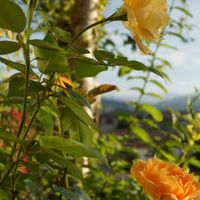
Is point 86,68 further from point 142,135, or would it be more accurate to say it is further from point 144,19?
point 142,135

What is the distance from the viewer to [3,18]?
21.3 inches

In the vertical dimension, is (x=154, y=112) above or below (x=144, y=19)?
below

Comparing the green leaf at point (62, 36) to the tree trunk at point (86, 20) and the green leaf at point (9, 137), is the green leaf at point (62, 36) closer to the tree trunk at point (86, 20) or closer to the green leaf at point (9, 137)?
the green leaf at point (9, 137)

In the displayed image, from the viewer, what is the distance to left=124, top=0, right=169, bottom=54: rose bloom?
60 centimetres

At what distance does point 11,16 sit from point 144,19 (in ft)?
0.55

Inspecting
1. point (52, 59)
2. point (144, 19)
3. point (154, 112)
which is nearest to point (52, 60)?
point (52, 59)

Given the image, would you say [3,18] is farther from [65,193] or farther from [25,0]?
[65,193]

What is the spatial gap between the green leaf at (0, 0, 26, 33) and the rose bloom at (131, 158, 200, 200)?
1.02 ft

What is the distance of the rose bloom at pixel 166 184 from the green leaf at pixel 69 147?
211mm

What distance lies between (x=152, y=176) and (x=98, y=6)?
5.45 feet

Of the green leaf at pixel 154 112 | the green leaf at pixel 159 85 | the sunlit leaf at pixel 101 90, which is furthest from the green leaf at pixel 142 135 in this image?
the sunlit leaf at pixel 101 90

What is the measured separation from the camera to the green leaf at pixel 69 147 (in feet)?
1.69

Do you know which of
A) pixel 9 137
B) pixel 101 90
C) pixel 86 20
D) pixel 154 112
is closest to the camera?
pixel 9 137

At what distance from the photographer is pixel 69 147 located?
0.53 m
